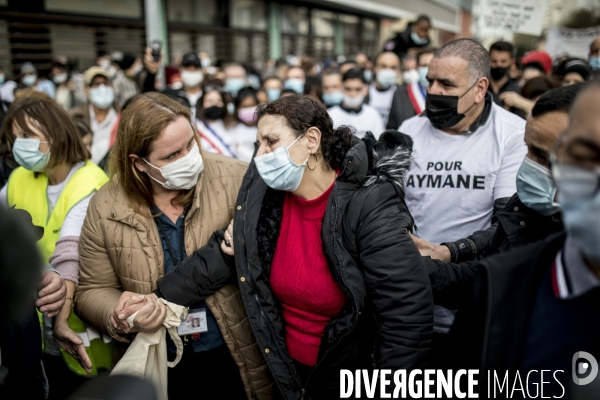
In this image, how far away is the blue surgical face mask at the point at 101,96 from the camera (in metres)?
Result: 5.05

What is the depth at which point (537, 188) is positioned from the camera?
68.3 inches

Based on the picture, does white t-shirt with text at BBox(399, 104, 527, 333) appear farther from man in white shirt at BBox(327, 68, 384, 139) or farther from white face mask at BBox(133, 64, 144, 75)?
white face mask at BBox(133, 64, 144, 75)

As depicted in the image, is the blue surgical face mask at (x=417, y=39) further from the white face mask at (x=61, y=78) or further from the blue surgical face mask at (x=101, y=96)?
the white face mask at (x=61, y=78)

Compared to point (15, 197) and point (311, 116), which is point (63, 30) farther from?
point (311, 116)

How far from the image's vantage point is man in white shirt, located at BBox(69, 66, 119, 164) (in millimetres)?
4941

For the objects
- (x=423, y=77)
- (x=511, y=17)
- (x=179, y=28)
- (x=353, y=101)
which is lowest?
(x=353, y=101)

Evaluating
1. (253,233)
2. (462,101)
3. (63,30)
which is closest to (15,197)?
(253,233)

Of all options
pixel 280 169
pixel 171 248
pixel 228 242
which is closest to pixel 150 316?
pixel 171 248

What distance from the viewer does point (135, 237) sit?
6.97ft

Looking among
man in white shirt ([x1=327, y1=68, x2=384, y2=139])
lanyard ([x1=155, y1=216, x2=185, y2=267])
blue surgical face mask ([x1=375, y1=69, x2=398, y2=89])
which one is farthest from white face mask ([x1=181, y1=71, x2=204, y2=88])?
lanyard ([x1=155, y1=216, x2=185, y2=267])

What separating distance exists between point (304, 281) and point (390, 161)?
602mm

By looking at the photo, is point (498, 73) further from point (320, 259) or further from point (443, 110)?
point (320, 259)

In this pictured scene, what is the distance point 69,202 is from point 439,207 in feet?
6.45

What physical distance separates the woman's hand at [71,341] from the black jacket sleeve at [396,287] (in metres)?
1.41
